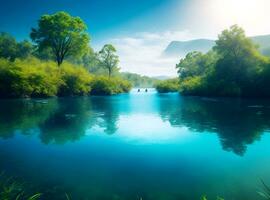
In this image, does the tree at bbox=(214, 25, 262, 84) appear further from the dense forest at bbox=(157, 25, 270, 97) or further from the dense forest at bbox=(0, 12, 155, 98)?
the dense forest at bbox=(0, 12, 155, 98)

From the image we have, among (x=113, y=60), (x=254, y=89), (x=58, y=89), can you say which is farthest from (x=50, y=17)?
(x=254, y=89)

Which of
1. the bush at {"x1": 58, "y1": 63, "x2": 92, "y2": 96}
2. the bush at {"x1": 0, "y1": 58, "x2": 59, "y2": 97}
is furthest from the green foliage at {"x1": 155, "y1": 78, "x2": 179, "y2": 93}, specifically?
the bush at {"x1": 0, "y1": 58, "x2": 59, "y2": 97}

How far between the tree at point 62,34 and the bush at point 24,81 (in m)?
6.75

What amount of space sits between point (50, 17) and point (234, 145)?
43.0 metres

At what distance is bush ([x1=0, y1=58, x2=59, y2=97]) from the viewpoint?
112ft

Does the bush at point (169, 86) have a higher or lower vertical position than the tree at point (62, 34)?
lower

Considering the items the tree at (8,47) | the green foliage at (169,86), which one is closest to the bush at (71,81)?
the tree at (8,47)

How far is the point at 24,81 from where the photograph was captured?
34781mm

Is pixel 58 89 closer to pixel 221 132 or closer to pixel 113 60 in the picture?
pixel 113 60

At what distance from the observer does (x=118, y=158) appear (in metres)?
8.32

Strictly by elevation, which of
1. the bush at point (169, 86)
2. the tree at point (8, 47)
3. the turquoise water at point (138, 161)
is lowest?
the turquoise water at point (138, 161)

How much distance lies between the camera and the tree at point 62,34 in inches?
1677

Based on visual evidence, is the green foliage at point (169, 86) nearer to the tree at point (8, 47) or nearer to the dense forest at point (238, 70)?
the dense forest at point (238, 70)

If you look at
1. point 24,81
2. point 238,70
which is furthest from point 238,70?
point 24,81
